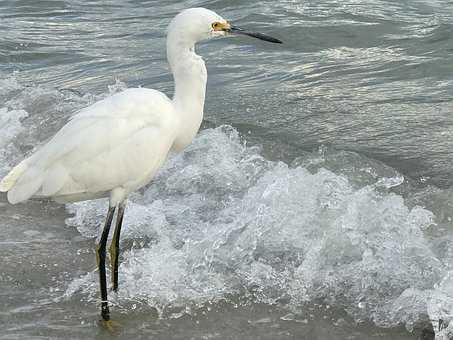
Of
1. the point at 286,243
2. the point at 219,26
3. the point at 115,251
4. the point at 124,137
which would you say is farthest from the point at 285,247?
the point at 219,26

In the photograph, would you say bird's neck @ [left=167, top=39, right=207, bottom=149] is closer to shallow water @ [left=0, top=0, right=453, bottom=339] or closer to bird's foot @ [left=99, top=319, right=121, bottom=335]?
shallow water @ [left=0, top=0, right=453, bottom=339]

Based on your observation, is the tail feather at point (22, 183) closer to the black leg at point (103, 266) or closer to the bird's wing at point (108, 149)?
the bird's wing at point (108, 149)

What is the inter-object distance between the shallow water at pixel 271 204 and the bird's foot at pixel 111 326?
48 millimetres

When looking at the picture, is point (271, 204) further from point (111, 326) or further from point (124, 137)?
point (111, 326)

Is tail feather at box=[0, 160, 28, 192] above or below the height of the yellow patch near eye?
below

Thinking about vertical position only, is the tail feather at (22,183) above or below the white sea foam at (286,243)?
above

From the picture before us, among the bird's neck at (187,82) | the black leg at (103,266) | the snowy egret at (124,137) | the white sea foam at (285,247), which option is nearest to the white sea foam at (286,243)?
the white sea foam at (285,247)

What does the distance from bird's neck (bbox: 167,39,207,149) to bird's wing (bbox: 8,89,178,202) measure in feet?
0.25

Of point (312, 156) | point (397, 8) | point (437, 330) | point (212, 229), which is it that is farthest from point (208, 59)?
point (437, 330)

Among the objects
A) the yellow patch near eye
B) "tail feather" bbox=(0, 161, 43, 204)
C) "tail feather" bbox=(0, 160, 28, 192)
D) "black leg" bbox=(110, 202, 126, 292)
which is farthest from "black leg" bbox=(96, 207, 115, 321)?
the yellow patch near eye

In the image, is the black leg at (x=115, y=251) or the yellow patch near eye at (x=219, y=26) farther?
the black leg at (x=115, y=251)

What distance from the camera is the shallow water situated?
4.89 m

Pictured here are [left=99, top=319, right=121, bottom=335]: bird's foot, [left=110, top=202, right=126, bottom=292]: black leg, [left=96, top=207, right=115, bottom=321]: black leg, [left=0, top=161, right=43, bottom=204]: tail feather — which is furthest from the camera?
[left=110, top=202, right=126, bottom=292]: black leg

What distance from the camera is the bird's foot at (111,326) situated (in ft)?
15.5
